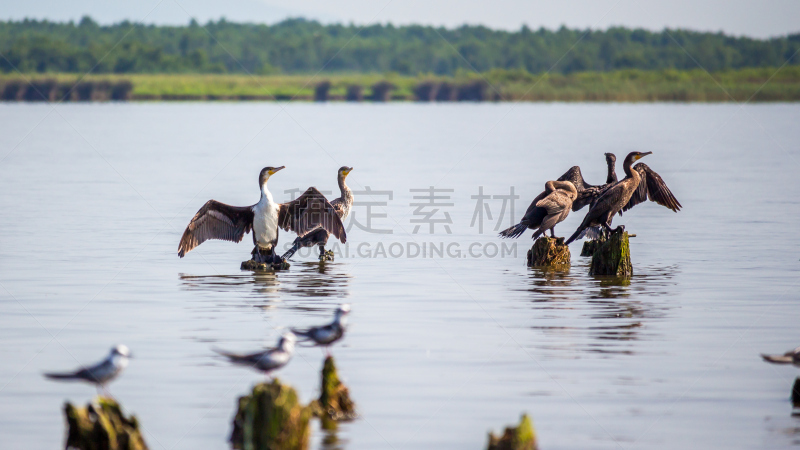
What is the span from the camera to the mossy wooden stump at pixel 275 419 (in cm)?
572

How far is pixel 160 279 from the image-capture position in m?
12.7

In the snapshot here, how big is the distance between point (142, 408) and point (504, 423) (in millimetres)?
2525

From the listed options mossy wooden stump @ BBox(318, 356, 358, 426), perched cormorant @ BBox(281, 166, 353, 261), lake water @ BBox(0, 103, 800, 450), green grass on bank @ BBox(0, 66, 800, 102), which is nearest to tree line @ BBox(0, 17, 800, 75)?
green grass on bank @ BBox(0, 66, 800, 102)

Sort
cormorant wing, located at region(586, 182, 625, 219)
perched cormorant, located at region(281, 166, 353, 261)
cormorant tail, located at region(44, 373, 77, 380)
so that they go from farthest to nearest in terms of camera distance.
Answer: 1. perched cormorant, located at region(281, 166, 353, 261)
2. cormorant wing, located at region(586, 182, 625, 219)
3. cormorant tail, located at region(44, 373, 77, 380)

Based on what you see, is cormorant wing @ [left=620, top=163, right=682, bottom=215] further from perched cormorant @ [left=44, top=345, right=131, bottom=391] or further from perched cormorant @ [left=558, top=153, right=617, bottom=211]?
perched cormorant @ [left=44, top=345, right=131, bottom=391]

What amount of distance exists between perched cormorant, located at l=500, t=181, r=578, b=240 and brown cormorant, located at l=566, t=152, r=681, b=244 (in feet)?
1.14

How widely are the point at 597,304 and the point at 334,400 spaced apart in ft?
15.7

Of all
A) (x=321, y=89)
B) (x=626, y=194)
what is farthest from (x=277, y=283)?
(x=321, y=89)

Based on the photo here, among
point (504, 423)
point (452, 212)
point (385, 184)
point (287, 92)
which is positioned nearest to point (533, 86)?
point (287, 92)

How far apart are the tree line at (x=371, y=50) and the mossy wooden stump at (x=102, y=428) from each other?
86081 millimetres

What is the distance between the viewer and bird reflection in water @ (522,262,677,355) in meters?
9.42

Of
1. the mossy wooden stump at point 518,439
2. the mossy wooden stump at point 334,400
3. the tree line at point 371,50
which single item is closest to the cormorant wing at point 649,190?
the mossy wooden stump at point 334,400

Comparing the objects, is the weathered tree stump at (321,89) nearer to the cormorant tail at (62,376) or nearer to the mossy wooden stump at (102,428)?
the cormorant tail at (62,376)

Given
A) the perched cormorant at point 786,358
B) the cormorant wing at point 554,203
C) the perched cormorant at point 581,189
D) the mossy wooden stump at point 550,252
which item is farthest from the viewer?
the perched cormorant at point 581,189
